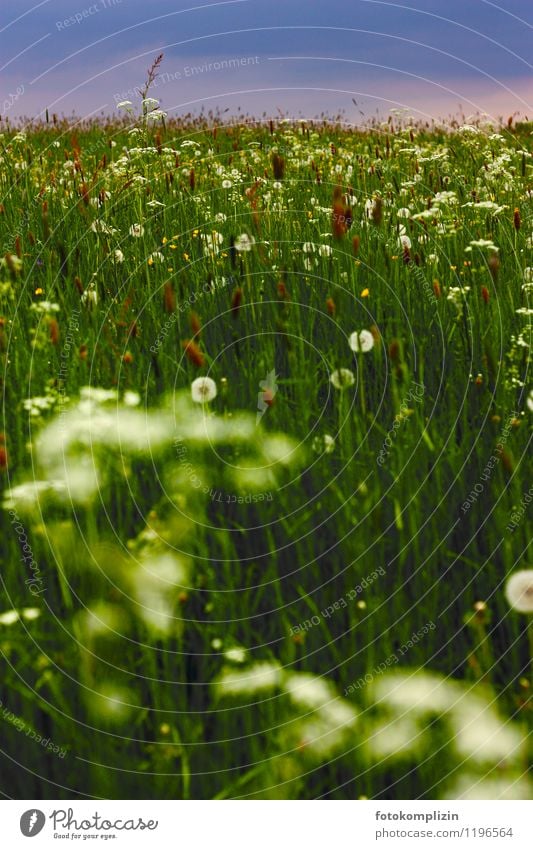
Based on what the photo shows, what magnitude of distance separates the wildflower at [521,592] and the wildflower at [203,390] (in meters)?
1.18

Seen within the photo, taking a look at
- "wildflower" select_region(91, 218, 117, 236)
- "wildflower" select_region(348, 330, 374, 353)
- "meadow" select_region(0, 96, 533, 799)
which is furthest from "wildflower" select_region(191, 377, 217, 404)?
"wildflower" select_region(91, 218, 117, 236)

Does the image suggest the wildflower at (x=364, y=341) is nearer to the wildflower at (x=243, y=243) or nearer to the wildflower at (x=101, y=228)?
the wildflower at (x=243, y=243)

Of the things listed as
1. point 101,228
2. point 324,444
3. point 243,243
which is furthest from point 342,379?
point 101,228

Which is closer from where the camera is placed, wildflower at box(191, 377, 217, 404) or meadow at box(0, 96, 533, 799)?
meadow at box(0, 96, 533, 799)

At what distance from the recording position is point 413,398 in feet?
9.22

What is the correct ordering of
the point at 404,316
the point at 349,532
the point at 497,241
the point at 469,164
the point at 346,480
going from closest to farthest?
the point at 349,532
the point at 346,480
the point at 404,316
the point at 497,241
the point at 469,164

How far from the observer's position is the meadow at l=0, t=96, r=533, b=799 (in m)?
1.85

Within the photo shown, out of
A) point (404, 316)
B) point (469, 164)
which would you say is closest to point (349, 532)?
point (404, 316)

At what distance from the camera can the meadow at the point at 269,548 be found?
1.85m

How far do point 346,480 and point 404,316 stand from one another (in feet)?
4.14

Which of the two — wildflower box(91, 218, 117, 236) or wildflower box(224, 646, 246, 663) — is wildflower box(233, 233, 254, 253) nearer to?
wildflower box(91, 218, 117, 236)

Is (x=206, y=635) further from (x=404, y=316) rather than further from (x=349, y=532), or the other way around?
(x=404, y=316)

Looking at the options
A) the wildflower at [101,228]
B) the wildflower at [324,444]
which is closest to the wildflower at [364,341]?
the wildflower at [324,444]
